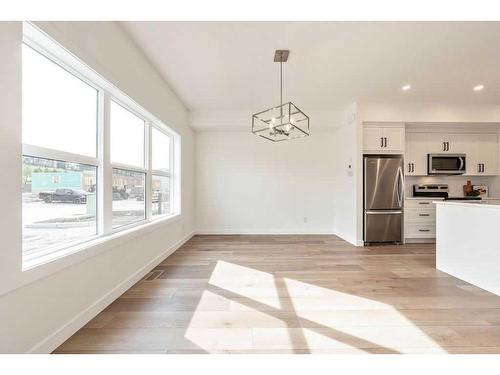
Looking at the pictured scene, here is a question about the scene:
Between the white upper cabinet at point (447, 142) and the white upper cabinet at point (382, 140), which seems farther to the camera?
the white upper cabinet at point (447, 142)

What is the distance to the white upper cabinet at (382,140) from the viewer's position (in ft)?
15.6

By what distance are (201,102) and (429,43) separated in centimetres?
361

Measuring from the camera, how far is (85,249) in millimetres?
1923

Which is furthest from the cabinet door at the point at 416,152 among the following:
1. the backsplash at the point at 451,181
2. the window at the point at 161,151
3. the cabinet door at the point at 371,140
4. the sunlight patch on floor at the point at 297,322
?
the window at the point at 161,151

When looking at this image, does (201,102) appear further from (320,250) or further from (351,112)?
(320,250)

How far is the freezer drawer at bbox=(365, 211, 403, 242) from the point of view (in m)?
4.71

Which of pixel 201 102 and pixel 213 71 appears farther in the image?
pixel 201 102

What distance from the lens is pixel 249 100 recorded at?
15.4ft

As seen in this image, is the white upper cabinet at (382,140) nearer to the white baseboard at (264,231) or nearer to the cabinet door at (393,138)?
the cabinet door at (393,138)

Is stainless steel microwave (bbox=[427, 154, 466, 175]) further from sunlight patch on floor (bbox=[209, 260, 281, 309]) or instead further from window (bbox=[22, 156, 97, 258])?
window (bbox=[22, 156, 97, 258])

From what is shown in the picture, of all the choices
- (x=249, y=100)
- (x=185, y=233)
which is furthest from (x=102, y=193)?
(x=249, y=100)

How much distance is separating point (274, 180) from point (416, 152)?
10.1 feet

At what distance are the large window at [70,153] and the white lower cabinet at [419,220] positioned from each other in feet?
16.2

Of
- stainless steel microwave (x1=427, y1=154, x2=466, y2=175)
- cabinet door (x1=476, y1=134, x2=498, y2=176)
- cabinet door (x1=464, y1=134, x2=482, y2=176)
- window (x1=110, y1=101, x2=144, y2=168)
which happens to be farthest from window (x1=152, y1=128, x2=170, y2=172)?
cabinet door (x1=476, y1=134, x2=498, y2=176)
